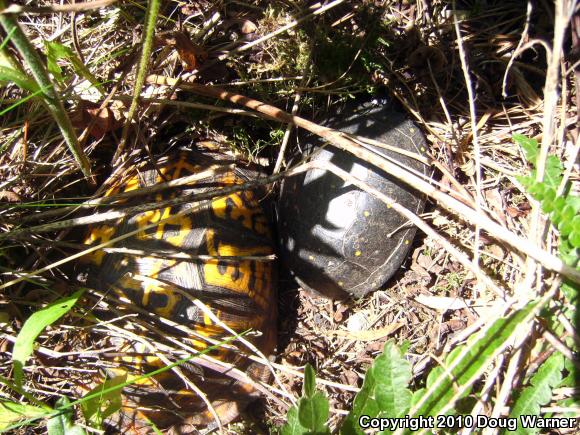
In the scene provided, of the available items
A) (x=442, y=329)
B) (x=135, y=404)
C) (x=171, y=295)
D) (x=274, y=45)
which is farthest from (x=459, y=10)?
(x=135, y=404)

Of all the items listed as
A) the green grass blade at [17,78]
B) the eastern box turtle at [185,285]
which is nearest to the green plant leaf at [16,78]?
the green grass blade at [17,78]

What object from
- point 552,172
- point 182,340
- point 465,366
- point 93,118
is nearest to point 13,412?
point 182,340

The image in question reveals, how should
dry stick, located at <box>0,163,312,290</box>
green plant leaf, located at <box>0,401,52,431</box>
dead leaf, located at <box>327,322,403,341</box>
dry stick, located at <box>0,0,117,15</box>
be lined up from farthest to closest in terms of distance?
dead leaf, located at <box>327,322,403,341</box>, dry stick, located at <box>0,163,312,290</box>, green plant leaf, located at <box>0,401,52,431</box>, dry stick, located at <box>0,0,117,15</box>

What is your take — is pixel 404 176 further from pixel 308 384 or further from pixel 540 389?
pixel 540 389

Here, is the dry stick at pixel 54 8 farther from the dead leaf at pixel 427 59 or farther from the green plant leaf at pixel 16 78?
the dead leaf at pixel 427 59

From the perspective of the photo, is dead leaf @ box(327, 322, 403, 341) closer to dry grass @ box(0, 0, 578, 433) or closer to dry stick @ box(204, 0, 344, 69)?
dry grass @ box(0, 0, 578, 433)

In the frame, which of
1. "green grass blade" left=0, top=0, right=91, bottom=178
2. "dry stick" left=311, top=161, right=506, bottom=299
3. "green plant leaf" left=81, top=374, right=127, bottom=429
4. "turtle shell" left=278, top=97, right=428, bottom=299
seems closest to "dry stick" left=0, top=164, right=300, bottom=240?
"dry stick" left=311, top=161, right=506, bottom=299
